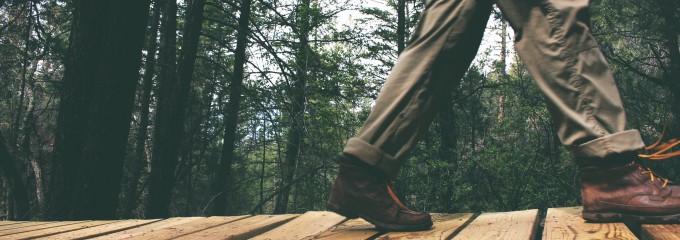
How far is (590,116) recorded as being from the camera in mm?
1734

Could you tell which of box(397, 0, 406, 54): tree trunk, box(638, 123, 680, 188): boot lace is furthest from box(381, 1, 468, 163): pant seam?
box(397, 0, 406, 54): tree trunk

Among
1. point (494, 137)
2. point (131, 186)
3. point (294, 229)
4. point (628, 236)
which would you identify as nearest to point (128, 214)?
point (131, 186)

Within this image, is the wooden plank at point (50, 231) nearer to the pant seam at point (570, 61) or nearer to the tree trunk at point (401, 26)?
the pant seam at point (570, 61)

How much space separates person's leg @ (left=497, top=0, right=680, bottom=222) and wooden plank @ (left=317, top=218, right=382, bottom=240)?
695 millimetres

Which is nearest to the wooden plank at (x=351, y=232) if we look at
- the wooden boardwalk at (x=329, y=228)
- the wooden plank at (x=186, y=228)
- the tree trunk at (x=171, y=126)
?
the wooden boardwalk at (x=329, y=228)

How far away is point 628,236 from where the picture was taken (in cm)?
150

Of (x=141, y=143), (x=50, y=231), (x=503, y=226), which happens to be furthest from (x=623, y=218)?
(x=141, y=143)

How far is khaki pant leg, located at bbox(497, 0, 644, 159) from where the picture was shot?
5.64ft

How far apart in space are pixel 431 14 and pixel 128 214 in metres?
8.47

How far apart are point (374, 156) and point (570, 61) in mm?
678

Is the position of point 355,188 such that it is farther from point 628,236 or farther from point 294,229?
point 628,236

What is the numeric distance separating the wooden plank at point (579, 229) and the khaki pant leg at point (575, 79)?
209mm

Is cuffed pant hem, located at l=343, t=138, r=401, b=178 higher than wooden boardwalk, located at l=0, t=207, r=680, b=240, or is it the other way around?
cuffed pant hem, located at l=343, t=138, r=401, b=178

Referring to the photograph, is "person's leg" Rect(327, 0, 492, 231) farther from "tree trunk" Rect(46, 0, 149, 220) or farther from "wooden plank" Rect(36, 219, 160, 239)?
"tree trunk" Rect(46, 0, 149, 220)
